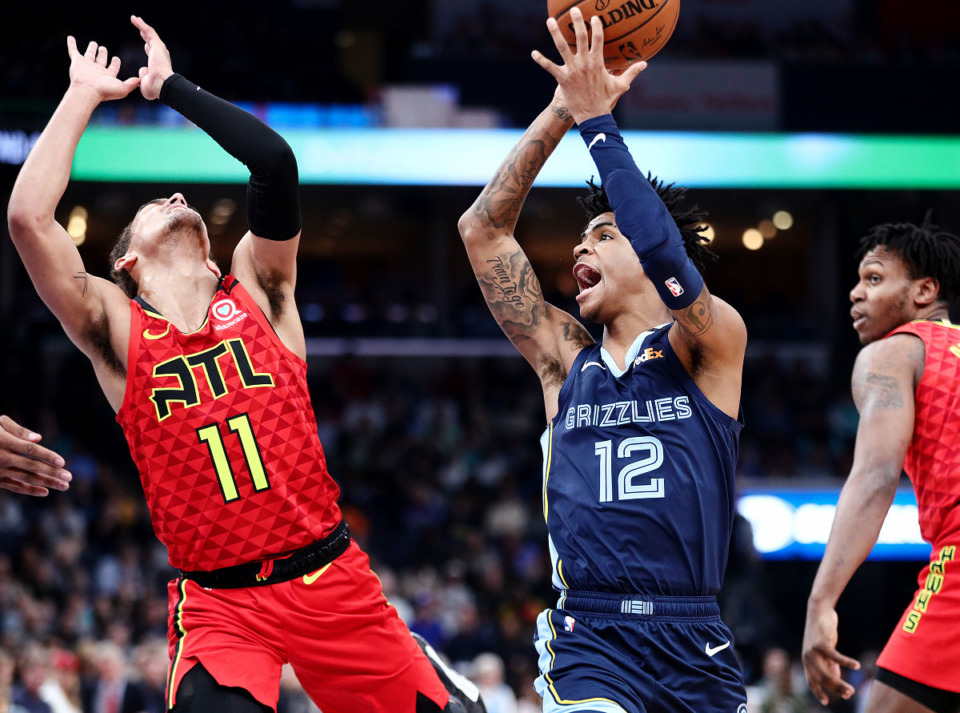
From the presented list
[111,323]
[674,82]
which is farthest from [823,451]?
[111,323]

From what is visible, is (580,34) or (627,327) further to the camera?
(627,327)

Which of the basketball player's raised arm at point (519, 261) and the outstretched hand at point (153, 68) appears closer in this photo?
the outstretched hand at point (153, 68)

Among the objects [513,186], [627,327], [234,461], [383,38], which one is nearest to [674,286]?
[627,327]

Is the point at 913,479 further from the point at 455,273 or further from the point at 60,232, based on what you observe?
the point at 455,273

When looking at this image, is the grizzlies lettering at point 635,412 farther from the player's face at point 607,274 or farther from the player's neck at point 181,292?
the player's neck at point 181,292

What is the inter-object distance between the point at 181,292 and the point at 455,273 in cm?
1680

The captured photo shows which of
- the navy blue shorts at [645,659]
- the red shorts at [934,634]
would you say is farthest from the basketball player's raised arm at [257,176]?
the red shorts at [934,634]

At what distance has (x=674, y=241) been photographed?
11.2 feet

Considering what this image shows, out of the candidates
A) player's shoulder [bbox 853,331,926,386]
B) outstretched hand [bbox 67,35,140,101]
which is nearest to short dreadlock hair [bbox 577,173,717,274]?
player's shoulder [bbox 853,331,926,386]

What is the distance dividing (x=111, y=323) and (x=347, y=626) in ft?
4.42

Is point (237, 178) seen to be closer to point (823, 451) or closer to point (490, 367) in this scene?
point (490, 367)

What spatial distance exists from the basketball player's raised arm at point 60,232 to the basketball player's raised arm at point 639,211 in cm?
164

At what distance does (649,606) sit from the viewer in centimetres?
343

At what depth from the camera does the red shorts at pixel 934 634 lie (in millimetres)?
3746
